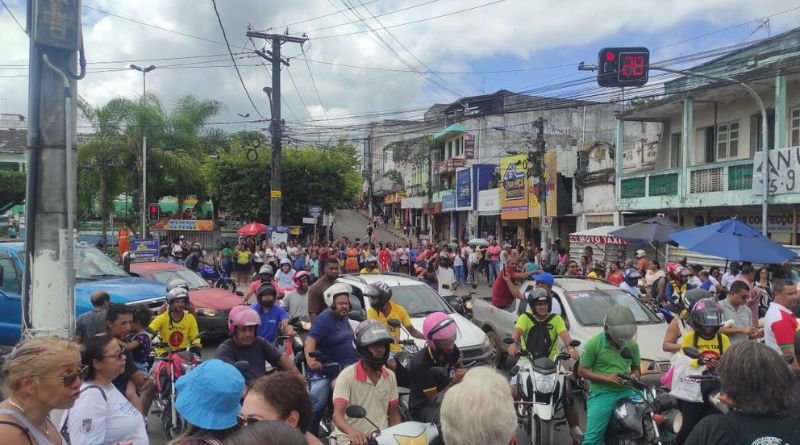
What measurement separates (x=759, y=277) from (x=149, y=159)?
33.6 meters

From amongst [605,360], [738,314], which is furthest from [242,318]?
[738,314]

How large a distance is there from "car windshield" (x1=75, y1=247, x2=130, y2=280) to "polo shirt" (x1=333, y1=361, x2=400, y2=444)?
7.89m

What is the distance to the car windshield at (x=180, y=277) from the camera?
1269 cm

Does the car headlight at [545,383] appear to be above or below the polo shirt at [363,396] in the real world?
below

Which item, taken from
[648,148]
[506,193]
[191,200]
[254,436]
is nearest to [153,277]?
[254,436]

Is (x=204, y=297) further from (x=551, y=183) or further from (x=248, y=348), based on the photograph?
(x=551, y=183)

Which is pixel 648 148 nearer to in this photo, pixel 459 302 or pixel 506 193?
pixel 506 193

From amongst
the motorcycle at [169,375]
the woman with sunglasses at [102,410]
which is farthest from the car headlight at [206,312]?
the woman with sunglasses at [102,410]

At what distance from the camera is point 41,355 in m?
2.68

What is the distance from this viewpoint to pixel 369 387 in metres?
4.18

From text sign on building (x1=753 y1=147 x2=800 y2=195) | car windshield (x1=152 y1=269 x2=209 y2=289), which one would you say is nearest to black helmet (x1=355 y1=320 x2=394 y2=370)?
car windshield (x1=152 y1=269 x2=209 y2=289)

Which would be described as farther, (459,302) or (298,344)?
(459,302)

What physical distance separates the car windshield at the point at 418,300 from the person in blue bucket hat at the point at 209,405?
6.53m

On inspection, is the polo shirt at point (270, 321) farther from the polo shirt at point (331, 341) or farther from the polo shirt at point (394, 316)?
the polo shirt at point (331, 341)
